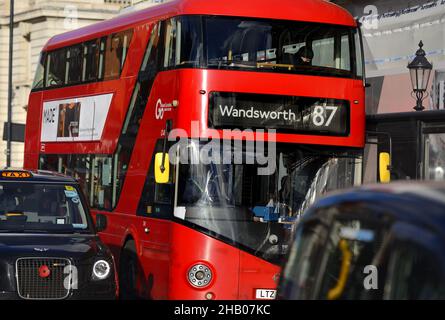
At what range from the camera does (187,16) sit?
532 inches

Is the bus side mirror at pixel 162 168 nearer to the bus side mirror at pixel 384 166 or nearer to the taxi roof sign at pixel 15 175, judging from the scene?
the taxi roof sign at pixel 15 175

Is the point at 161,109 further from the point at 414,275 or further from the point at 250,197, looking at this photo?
the point at 414,275

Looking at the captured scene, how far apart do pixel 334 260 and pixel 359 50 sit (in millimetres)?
9667

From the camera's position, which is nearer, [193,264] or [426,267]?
[426,267]

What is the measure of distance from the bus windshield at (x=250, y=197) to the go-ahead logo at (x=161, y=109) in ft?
2.81

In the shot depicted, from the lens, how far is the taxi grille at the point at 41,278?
10.6 m

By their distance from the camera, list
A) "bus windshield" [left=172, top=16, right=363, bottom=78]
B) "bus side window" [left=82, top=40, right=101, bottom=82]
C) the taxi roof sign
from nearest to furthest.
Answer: the taxi roof sign, "bus windshield" [left=172, top=16, right=363, bottom=78], "bus side window" [left=82, top=40, right=101, bottom=82]

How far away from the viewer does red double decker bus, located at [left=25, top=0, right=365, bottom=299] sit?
12891 millimetres

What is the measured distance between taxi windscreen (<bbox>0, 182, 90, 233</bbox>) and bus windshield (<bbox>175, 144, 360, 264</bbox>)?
142cm

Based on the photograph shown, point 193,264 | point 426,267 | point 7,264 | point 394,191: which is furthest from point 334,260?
point 193,264

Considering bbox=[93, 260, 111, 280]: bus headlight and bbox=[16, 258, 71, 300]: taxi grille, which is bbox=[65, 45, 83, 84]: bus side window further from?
bbox=[16, 258, 71, 300]: taxi grille

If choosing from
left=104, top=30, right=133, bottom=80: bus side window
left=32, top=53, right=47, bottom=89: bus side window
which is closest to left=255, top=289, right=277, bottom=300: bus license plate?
left=104, top=30, right=133, bottom=80: bus side window

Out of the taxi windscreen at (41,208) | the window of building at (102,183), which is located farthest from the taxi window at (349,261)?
the window of building at (102,183)

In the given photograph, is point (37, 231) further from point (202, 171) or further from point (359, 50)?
point (359, 50)
